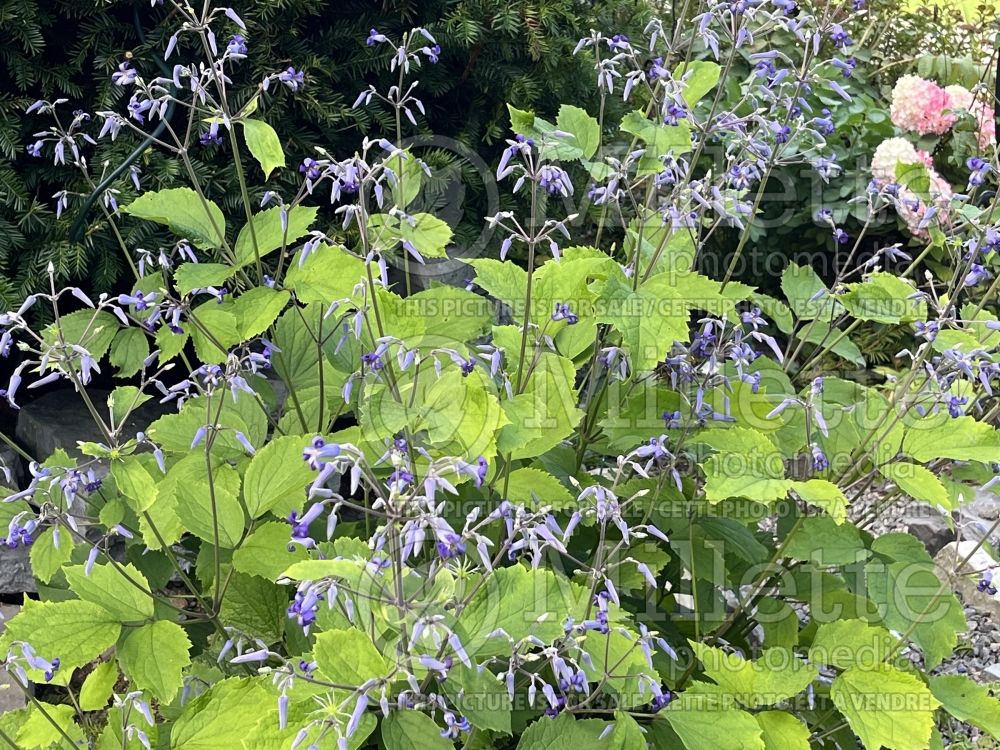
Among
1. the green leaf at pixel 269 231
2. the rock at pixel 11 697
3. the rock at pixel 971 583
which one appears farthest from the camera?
the rock at pixel 971 583

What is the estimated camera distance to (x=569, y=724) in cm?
213

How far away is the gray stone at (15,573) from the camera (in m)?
3.87

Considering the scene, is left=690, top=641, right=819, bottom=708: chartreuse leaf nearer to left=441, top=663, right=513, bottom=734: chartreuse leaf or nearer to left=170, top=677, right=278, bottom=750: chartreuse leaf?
left=441, top=663, right=513, bottom=734: chartreuse leaf

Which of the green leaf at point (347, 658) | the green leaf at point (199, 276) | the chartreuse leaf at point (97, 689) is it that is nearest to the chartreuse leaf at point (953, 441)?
the green leaf at point (347, 658)

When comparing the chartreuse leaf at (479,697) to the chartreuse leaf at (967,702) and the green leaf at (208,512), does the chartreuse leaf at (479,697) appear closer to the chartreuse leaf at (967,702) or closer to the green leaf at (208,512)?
the green leaf at (208,512)

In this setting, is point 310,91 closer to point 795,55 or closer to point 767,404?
point 767,404

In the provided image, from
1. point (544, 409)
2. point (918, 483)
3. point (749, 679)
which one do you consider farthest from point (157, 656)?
point (918, 483)

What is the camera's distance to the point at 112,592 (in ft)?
7.47

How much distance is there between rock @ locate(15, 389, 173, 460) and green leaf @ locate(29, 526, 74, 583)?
5.33ft

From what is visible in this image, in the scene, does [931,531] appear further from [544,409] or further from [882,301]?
[544,409]

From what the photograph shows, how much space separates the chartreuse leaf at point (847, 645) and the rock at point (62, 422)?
109 inches

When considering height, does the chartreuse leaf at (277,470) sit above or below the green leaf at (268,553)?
above

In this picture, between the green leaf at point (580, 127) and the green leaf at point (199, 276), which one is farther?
the green leaf at point (580, 127)

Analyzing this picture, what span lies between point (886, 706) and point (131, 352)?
1.99 m
